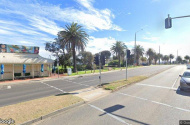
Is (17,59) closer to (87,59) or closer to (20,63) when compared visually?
(20,63)

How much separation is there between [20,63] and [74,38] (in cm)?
1345

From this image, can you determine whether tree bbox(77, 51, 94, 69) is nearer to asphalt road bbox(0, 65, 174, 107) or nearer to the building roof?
the building roof

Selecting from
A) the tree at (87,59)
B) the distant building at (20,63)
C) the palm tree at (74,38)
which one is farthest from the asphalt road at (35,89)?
the tree at (87,59)

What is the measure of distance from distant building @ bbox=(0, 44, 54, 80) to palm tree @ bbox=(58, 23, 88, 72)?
23.8 ft

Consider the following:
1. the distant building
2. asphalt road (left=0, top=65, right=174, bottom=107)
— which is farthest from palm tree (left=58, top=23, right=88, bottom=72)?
asphalt road (left=0, top=65, right=174, bottom=107)

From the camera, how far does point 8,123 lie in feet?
14.1

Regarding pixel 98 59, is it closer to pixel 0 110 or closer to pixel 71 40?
pixel 0 110

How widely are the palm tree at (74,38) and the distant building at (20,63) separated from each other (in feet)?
23.8

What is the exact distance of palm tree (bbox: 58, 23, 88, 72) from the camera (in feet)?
94.3

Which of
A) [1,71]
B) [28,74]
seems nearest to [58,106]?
[1,71]

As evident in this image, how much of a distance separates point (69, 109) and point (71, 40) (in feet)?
81.4

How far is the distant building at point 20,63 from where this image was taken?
1956 centimetres

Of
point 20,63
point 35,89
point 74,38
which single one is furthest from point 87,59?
point 35,89

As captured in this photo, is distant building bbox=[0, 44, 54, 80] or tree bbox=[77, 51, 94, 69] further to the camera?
tree bbox=[77, 51, 94, 69]
